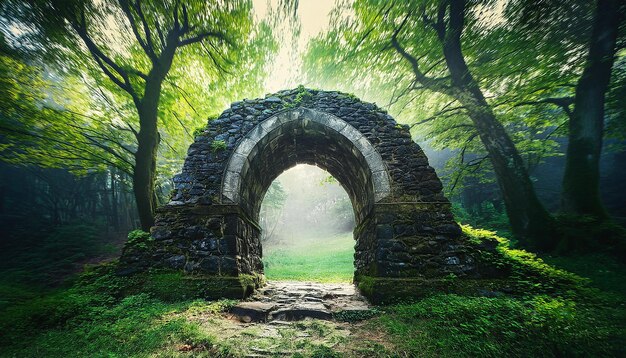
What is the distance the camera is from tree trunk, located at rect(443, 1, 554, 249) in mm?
5672

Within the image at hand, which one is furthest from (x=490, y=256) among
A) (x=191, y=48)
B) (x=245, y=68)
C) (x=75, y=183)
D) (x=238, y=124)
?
(x=75, y=183)

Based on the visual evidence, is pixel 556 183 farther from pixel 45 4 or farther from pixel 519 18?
pixel 45 4

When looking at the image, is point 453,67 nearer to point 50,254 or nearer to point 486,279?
point 486,279

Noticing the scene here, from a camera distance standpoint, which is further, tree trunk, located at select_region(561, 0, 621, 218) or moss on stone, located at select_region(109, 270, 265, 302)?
tree trunk, located at select_region(561, 0, 621, 218)

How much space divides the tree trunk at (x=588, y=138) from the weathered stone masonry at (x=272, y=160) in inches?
142

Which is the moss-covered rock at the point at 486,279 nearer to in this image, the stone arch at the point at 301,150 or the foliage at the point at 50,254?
the stone arch at the point at 301,150

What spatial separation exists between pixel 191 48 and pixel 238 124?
4.55 metres

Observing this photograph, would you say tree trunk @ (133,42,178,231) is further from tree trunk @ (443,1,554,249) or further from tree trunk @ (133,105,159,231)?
tree trunk @ (443,1,554,249)

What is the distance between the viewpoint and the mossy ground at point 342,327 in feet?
7.70

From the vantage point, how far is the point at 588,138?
17.7ft

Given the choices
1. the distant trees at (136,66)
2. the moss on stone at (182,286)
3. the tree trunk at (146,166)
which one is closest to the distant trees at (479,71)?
the distant trees at (136,66)

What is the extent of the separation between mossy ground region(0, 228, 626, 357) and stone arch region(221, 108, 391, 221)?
2.26 m

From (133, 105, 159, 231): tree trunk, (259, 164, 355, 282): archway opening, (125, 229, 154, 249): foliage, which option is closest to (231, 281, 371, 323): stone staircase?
(125, 229, 154, 249): foliage

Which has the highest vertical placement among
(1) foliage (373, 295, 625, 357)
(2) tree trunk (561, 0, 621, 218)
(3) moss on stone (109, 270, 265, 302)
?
(2) tree trunk (561, 0, 621, 218)
